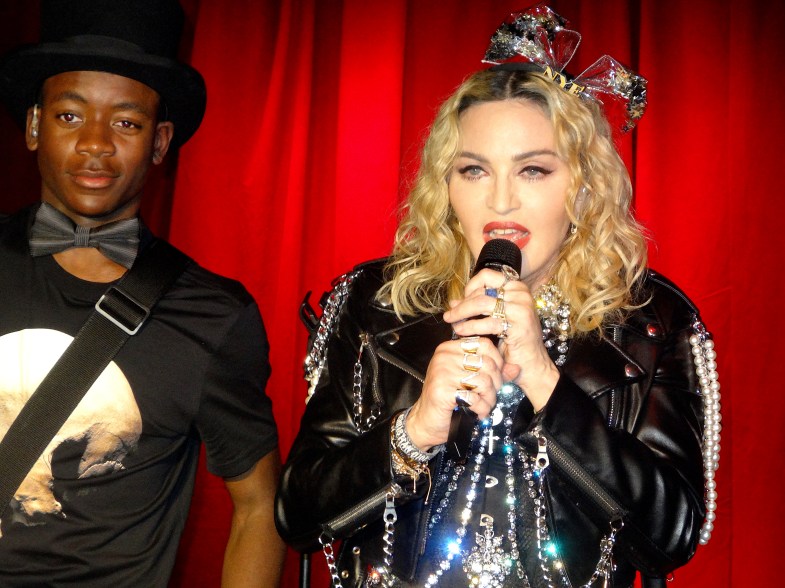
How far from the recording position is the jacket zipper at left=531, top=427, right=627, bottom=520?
1646mm

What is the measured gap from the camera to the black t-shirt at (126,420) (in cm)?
191

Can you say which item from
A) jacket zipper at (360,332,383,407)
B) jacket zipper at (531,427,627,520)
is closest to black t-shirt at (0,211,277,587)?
jacket zipper at (360,332,383,407)

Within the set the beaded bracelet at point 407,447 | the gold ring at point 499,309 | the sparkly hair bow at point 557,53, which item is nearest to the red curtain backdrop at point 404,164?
the sparkly hair bow at point 557,53

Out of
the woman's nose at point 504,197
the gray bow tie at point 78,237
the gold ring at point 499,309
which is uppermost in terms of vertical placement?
the woman's nose at point 504,197

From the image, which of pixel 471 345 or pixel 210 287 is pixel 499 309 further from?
pixel 210 287

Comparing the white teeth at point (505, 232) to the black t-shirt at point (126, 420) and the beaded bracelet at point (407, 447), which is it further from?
the black t-shirt at point (126, 420)

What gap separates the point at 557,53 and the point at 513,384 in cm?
76

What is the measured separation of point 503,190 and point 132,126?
2.82 ft

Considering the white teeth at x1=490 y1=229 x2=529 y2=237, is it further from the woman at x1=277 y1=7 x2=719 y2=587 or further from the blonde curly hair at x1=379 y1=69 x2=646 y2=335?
the blonde curly hair at x1=379 y1=69 x2=646 y2=335

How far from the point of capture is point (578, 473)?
65.1 inches

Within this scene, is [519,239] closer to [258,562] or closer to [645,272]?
[645,272]

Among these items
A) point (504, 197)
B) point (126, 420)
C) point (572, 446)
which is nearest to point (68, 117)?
point (126, 420)

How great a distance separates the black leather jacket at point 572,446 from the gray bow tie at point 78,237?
1.68 ft

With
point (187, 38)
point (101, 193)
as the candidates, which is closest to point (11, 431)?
point (101, 193)
